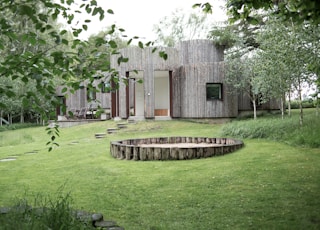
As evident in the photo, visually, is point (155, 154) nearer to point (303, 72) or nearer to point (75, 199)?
point (75, 199)

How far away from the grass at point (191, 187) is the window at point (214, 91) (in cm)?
978

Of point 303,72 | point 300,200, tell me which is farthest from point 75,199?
point 303,72

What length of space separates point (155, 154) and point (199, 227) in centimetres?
456

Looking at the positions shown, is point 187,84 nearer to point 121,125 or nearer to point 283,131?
point 121,125

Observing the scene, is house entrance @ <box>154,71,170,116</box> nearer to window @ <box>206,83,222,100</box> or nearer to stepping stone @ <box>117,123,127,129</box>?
window @ <box>206,83,222,100</box>

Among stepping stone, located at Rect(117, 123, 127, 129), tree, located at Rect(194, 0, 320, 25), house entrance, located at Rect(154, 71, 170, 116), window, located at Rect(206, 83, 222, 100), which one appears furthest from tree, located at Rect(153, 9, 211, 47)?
tree, located at Rect(194, 0, 320, 25)

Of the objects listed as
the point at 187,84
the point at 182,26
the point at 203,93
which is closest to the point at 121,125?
the point at 187,84

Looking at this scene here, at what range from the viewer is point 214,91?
19109 mm

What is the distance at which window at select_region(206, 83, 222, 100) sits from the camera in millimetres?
18922

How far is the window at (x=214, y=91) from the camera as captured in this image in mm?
18922

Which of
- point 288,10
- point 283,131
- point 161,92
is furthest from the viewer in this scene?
point 161,92

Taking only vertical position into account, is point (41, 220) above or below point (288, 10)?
below

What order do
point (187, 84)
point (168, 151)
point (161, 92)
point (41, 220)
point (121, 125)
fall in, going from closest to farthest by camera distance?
point (41, 220)
point (168, 151)
point (121, 125)
point (187, 84)
point (161, 92)

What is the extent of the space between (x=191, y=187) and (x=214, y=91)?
556 inches
